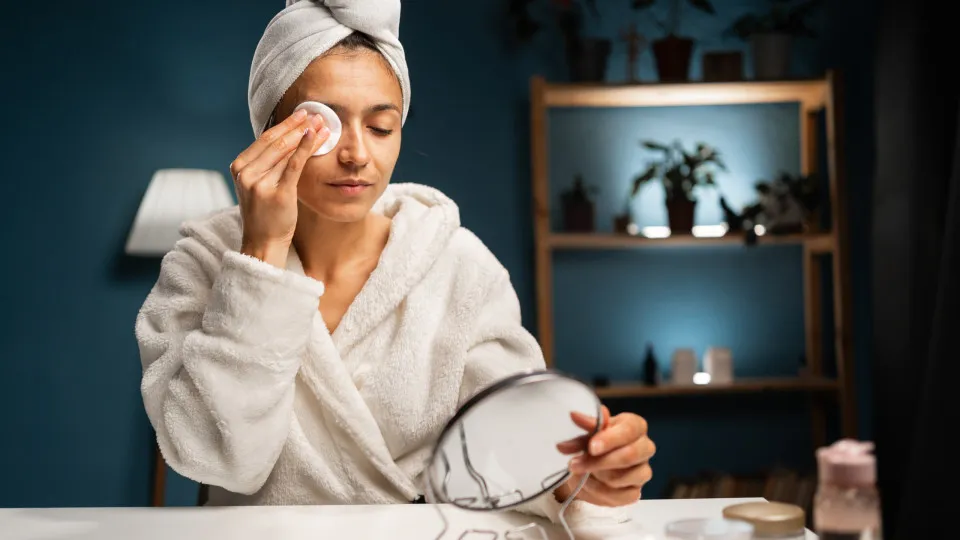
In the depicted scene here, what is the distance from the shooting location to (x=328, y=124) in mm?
1103

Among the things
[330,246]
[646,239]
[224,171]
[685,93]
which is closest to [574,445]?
[330,246]

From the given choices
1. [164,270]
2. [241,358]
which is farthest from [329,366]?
[164,270]

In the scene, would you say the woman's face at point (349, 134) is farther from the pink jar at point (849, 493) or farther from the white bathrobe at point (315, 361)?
the pink jar at point (849, 493)

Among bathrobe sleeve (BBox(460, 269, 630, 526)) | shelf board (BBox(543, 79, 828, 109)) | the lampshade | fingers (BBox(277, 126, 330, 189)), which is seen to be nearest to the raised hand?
fingers (BBox(277, 126, 330, 189))

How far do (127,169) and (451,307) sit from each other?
211 centimetres

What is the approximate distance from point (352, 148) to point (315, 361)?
0.87ft

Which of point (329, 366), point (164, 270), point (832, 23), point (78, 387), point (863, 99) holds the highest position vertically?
point (832, 23)

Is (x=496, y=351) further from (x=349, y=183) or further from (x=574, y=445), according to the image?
(x=574, y=445)

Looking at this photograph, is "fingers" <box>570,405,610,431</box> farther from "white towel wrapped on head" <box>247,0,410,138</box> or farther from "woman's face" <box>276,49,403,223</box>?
"white towel wrapped on head" <box>247,0,410,138</box>

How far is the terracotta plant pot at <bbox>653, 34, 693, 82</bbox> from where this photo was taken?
110 inches

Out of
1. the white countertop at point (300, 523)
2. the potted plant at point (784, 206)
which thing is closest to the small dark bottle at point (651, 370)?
the potted plant at point (784, 206)

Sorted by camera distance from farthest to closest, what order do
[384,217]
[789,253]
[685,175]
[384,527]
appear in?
[789,253], [685,175], [384,217], [384,527]

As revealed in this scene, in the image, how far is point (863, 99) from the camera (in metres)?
3.00

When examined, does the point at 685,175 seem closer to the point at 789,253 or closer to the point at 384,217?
the point at 789,253
